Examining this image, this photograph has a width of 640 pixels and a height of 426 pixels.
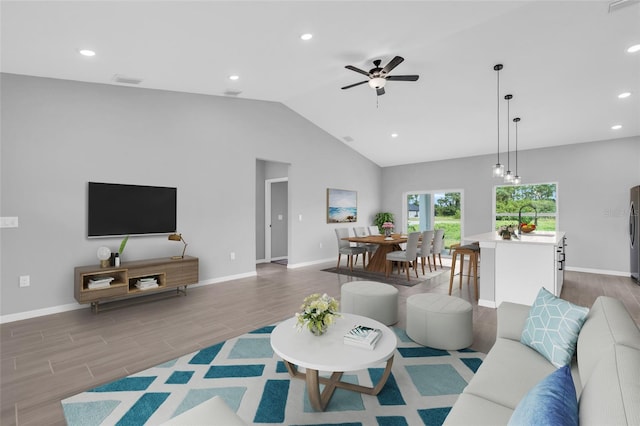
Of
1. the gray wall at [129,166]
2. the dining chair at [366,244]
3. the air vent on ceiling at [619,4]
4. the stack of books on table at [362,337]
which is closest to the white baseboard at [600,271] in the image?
the dining chair at [366,244]

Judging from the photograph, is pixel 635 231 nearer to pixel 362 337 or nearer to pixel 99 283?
pixel 362 337

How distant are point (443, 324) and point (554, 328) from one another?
1056 millimetres

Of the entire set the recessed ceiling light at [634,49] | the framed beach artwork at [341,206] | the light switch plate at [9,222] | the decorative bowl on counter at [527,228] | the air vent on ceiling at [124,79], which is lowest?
the decorative bowl on counter at [527,228]

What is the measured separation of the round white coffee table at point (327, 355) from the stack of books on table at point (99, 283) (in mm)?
2724

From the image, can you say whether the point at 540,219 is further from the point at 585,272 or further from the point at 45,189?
the point at 45,189

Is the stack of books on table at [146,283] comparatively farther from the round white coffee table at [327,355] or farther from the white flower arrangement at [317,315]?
the white flower arrangement at [317,315]

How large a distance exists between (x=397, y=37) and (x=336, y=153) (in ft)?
13.6

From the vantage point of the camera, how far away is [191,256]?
491 cm

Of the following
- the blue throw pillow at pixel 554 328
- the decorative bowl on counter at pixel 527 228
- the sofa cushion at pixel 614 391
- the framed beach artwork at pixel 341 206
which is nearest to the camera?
the sofa cushion at pixel 614 391

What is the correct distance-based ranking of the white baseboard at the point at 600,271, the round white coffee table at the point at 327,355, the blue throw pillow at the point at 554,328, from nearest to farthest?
the blue throw pillow at the point at 554,328
the round white coffee table at the point at 327,355
the white baseboard at the point at 600,271

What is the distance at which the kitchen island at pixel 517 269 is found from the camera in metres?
3.59

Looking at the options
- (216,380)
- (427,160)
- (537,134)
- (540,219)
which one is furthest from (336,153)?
(216,380)

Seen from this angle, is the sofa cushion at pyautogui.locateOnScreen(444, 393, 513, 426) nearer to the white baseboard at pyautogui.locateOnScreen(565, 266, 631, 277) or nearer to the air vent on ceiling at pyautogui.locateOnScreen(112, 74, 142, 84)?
the air vent on ceiling at pyautogui.locateOnScreen(112, 74, 142, 84)

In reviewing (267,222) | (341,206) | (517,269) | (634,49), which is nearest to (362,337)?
(517,269)
